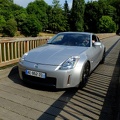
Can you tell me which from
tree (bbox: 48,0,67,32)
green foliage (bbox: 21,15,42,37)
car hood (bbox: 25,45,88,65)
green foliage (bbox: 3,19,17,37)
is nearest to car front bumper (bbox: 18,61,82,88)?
car hood (bbox: 25,45,88,65)

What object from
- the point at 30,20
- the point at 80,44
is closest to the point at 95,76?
the point at 80,44

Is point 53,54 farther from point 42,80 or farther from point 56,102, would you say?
point 56,102

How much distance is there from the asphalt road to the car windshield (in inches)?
44.2

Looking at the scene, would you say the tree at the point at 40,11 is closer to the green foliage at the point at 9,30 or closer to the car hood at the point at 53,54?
the green foliage at the point at 9,30

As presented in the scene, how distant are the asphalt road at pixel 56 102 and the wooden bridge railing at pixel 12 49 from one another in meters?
0.55

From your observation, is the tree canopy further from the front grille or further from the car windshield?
the front grille

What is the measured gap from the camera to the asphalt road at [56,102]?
125 inches

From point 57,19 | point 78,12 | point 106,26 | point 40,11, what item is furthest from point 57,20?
point 106,26

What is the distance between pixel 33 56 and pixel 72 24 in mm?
58013

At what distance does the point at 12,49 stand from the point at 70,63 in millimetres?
2241

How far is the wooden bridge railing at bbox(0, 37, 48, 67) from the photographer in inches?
210

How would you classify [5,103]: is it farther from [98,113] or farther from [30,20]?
[30,20]

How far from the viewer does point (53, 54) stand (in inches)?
175

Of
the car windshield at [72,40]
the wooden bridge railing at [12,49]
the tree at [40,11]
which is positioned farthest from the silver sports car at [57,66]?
the tree at [40,11]
